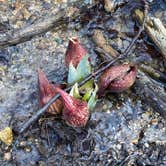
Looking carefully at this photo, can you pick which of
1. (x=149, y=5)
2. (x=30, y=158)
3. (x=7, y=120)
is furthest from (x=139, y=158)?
(x=149, y=5)

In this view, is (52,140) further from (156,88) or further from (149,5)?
(149,5)

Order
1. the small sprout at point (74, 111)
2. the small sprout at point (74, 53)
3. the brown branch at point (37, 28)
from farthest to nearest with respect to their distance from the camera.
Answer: the brown branch at point (37, 28) < the small sprout at point (74, 53) < the small sprout at point (74, 111)

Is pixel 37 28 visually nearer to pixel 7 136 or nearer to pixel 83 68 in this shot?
pixel 83 68

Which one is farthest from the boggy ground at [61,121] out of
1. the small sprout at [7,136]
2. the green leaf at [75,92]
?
the green leaf at [75,92]

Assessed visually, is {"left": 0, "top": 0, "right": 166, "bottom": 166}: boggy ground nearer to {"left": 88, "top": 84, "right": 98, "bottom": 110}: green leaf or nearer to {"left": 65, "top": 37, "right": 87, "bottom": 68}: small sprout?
{"left": 88, "top": 84, "right": 98, "bottom": 110}: green leaf

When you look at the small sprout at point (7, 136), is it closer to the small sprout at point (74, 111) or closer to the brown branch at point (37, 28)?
the small sprout at point (74, 111)

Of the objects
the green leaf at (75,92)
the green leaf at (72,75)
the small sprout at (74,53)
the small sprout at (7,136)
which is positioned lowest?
the small sprout at (7,136)
